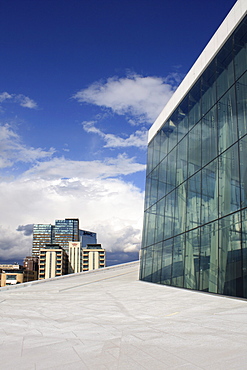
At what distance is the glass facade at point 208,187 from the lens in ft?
54.7

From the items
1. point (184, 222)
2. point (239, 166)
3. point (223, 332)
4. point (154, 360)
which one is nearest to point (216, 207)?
point (239, 166)

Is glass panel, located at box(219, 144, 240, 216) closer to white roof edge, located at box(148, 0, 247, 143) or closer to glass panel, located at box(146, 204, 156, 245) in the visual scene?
white roof edge, located at box(148, 0, 247, 143)

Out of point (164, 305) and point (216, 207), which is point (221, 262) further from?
point (164, 305)

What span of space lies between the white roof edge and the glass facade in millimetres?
447

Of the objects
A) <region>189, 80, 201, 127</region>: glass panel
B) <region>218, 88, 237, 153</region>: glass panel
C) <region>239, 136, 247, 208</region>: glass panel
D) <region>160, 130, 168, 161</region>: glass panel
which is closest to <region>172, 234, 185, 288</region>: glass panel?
<region>218, 88, 237, 153</region>: glass panel

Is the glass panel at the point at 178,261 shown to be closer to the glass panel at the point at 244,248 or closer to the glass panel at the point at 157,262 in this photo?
the glass panel at the point at 157,262

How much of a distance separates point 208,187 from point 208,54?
900 cm

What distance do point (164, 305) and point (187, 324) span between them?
489 centimetres

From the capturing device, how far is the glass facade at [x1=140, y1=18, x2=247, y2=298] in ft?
54.7

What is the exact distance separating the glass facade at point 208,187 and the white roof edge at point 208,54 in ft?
1.47

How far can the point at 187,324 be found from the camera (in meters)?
9.66

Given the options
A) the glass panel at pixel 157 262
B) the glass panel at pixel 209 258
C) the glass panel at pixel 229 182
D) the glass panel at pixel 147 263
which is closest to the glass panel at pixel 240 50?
the glass panel at pixel 229 182

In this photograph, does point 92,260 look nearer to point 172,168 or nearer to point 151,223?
point 151,223

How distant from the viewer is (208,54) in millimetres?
22016
